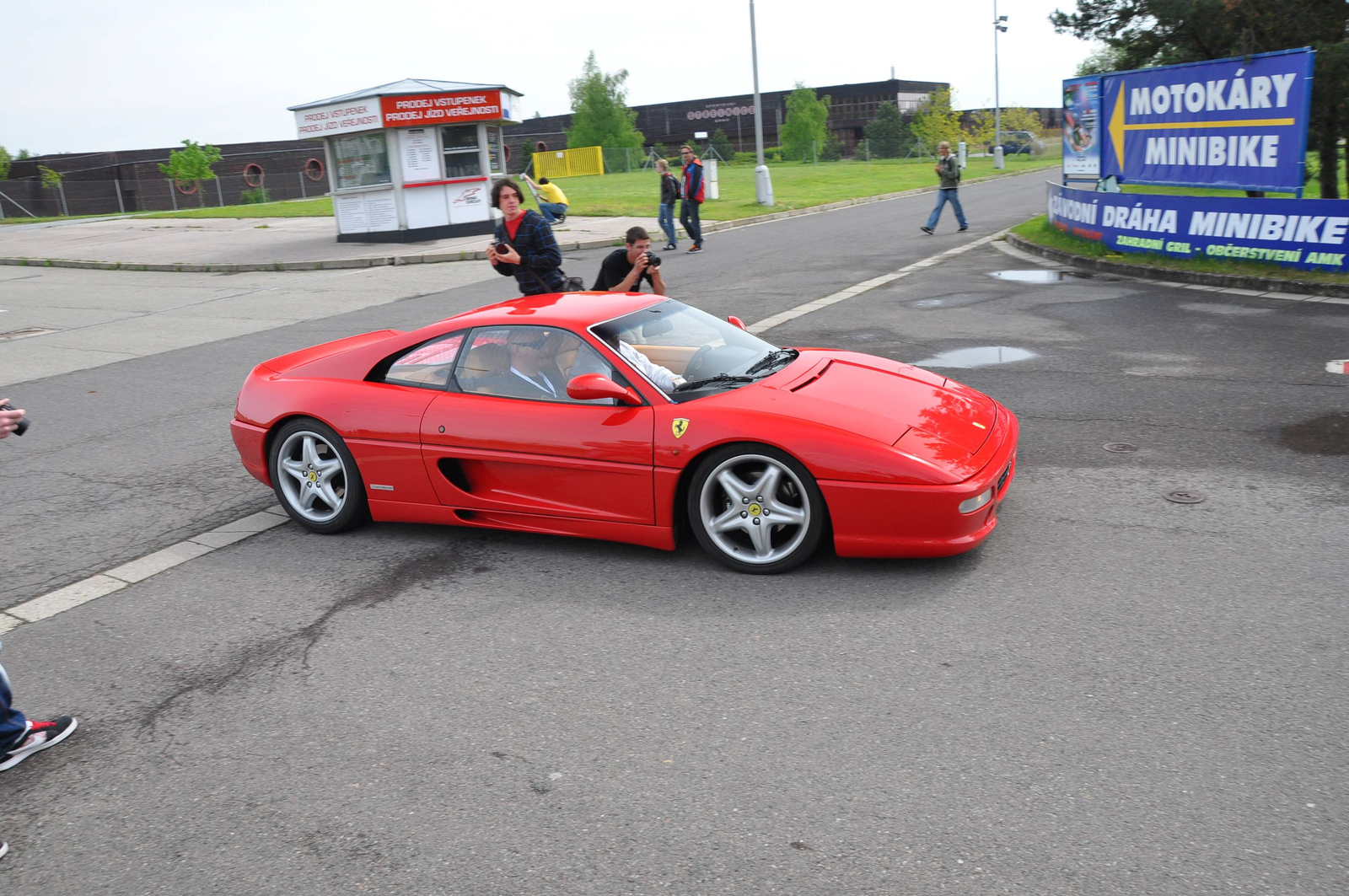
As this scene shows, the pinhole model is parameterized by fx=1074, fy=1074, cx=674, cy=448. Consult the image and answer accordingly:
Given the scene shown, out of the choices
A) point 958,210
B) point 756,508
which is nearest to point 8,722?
point 756,508

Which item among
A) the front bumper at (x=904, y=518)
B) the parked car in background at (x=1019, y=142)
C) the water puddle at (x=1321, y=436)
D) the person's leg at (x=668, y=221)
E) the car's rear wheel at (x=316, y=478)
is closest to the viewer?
the front bumper at (x=904, y=518)

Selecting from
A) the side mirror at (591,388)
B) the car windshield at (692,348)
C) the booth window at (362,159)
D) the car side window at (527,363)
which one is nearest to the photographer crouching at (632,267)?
the car windshield at (692,348)

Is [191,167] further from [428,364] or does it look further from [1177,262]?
[428,364]

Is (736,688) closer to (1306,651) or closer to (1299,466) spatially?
(1306,651)

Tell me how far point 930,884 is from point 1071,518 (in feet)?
10.4

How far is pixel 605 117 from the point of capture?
77.6 meters

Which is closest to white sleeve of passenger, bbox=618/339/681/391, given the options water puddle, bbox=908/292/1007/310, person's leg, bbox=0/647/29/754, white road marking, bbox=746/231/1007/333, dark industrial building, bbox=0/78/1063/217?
person's leg, bbox=0/647/29/754

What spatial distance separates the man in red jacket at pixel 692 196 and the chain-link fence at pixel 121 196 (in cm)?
3721

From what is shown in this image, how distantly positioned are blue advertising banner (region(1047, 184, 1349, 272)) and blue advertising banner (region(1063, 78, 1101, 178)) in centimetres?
171

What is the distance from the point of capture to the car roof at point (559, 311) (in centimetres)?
577

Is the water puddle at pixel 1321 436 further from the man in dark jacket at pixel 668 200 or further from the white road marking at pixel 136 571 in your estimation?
the man in dark jacket at pixel 668 200

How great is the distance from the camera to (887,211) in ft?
93.0

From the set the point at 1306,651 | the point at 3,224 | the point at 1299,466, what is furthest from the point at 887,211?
the point at 3,224

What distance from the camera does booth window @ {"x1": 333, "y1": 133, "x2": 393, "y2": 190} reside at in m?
24.8
